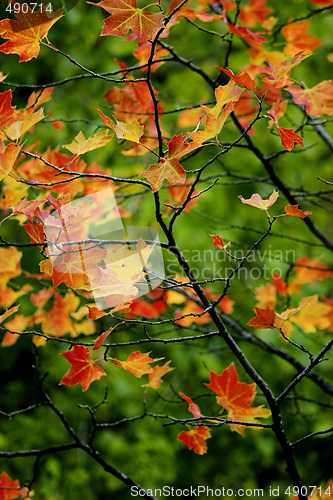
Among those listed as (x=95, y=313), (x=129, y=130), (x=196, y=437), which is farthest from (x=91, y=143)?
(x=196, y=437)

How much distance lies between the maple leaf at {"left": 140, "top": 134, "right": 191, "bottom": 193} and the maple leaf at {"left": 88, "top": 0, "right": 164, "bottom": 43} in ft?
0.63

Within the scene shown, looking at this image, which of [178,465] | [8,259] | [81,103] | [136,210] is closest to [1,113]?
[8,259]

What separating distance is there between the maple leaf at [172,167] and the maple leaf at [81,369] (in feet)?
1.28

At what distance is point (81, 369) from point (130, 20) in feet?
2.17

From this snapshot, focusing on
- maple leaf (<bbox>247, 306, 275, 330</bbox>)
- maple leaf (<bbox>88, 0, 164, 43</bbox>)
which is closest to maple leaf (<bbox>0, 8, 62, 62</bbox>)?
maple leaf (<bbox>88, 0, 164, 43</bbox>)

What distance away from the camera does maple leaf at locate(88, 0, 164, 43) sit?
726 mm

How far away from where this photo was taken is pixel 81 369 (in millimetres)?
898

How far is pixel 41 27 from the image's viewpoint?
766 millimetres

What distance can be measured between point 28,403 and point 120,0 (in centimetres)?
249

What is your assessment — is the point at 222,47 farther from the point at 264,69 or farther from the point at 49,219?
the point at 49,219

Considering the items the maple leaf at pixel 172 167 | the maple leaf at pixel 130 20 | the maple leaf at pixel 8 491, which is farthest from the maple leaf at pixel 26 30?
the maple leaf at pixel 8 491

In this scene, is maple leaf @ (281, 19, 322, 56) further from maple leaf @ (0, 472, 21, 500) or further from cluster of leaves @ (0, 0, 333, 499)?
maple leaf @ (0, 472, 21, 500)

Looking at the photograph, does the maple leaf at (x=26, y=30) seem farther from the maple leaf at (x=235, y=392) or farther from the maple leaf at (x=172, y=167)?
the maple leaf at (x=235, y=392)

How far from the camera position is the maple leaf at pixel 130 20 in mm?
726
